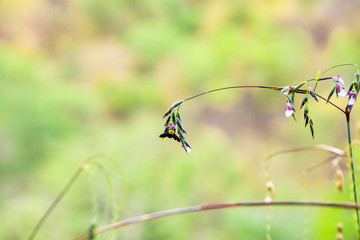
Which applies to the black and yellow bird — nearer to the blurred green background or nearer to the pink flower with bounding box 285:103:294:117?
the pink flower with bounding box 285:103:294:117

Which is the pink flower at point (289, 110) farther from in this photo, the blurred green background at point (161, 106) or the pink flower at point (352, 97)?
the blurred green background at point (161, 106)

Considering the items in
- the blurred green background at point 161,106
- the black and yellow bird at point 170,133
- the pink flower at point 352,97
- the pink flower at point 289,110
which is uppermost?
the blurred green background at point 161,106

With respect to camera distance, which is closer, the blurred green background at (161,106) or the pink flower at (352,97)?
the pink flower at (352,97)

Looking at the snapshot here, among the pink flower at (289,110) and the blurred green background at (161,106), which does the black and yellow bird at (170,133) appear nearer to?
the pink flower at (289,110)

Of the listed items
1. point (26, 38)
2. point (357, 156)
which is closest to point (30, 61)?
point (26, 38)

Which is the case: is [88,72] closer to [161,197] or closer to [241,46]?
[241,46]

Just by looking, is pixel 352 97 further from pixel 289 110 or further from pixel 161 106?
pixel 161 106

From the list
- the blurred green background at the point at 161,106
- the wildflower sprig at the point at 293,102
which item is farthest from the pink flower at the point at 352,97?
the blurred green background at the point at 161,106

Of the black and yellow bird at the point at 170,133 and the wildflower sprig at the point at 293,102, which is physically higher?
the wildflower sprig at the point at 293,102

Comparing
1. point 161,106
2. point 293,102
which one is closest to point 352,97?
point 293,102
